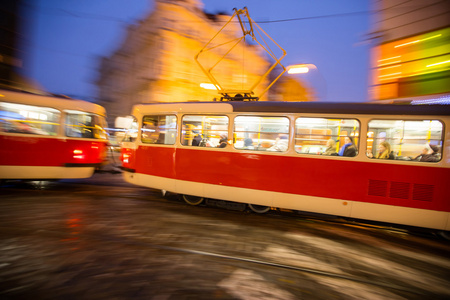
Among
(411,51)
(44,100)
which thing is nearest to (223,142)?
(44,100)

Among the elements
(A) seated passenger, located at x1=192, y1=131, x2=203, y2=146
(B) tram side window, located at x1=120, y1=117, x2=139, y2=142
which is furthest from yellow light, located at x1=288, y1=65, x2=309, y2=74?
(B) tram side window, located at x1=120, y1=117, x2=139, y2=142

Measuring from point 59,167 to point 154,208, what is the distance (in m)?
3.67

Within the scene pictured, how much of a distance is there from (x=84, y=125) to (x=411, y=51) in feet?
39.5

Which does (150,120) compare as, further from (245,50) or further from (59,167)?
(245,50)

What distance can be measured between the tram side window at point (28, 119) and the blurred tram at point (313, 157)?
135 inches

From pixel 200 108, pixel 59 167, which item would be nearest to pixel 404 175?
pixel 200 108

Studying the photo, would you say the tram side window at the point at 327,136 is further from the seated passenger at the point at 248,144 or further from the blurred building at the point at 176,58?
the blurred building at the point at 176,58

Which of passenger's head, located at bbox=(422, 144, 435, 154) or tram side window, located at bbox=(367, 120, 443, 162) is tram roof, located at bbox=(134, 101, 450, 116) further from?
passenger's head, located at bbox=(422, 144, 435, 154)

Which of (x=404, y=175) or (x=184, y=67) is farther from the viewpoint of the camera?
(x=184, y=67)

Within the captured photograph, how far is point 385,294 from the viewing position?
2871 millimetres

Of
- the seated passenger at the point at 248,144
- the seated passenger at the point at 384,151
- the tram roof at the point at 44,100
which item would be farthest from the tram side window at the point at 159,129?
the seated passenger at the point at 384,151

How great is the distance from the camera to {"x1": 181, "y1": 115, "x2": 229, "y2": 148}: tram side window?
5.78 meters

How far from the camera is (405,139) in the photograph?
4688 mm

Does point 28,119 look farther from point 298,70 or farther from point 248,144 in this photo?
point 298,70
